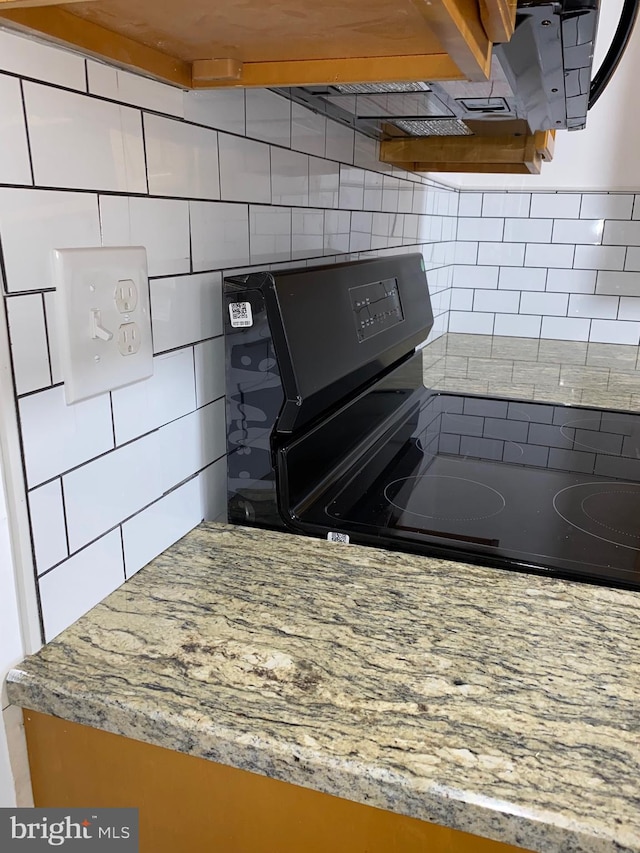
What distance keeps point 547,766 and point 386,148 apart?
120 cm

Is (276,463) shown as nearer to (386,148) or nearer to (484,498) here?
(484,498)

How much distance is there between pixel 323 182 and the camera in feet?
3.46

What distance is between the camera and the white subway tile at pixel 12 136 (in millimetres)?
468

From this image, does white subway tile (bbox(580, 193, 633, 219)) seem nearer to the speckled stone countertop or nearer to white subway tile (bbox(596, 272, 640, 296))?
white subway tile (bbox(596, 272, 640, 296))

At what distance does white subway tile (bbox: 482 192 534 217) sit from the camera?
1.98 meters

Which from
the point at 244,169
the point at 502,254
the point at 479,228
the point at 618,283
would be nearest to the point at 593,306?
the point at 618,283

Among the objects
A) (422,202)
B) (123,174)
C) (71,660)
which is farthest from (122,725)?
(422,202)

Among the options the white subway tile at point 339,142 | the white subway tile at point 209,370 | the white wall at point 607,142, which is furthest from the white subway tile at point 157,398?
the white wall at point 607,142

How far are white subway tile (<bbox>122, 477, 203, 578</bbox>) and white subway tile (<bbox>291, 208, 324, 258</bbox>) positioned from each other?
40 centimetres

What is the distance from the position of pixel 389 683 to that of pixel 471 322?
1756mm

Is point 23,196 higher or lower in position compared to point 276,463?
higher

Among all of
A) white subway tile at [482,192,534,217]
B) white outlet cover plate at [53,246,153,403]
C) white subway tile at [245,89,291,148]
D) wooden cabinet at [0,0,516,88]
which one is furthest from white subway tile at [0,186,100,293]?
white subway tile at [482,192,534,217]

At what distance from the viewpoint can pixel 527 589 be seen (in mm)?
654

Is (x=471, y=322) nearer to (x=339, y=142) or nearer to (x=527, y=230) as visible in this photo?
(x=527, y=230)
